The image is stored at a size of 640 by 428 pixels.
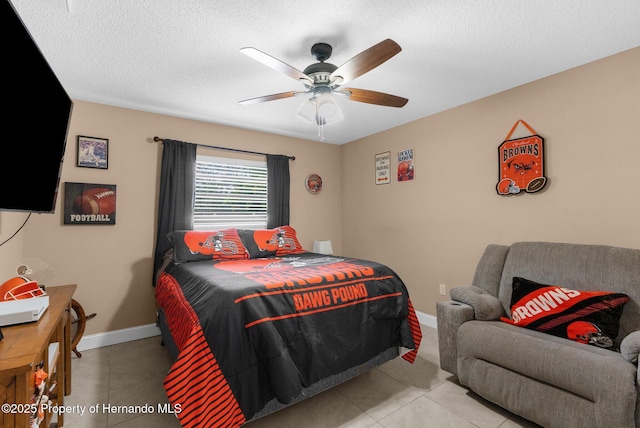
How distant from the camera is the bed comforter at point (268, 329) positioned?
1567mm

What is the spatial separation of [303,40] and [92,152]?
2.48 metres

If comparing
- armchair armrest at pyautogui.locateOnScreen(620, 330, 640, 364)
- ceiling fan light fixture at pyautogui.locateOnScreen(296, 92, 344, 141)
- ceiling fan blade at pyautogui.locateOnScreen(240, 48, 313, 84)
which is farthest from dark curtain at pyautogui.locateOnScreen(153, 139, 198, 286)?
armchair armrest at pyautogui.locateOnScreen(620, 330, 640, 364)

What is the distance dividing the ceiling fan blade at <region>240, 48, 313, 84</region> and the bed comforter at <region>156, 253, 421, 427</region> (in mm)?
1386

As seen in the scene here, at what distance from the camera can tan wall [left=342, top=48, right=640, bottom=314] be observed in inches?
89.4

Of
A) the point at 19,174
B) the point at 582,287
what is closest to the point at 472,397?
the point at 582,287

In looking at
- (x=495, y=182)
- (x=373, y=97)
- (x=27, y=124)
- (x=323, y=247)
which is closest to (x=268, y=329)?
(x=27, y=124)

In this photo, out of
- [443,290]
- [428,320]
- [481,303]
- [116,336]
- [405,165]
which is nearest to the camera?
[481,303]

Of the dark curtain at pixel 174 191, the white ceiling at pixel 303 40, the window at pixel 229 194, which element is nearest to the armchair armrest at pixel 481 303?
the white ceiling at pixel 303 40

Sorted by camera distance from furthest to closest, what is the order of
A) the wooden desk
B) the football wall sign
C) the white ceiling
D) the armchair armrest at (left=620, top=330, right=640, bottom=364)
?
the football wall sign
the white ceiling
the armchair armrest at (left=620, top=330, right=640, bottom=364)
the wooden desk

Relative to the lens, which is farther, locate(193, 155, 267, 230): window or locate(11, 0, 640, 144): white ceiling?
locate(193, 155, 267, 230): window

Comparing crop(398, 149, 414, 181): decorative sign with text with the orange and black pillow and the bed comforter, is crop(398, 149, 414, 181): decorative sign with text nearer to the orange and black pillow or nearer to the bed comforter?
the bed comforter

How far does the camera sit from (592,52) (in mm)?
2258

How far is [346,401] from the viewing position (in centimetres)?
210

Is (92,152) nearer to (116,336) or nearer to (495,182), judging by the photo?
(116,336)
